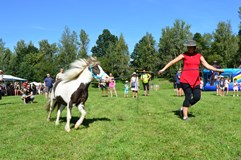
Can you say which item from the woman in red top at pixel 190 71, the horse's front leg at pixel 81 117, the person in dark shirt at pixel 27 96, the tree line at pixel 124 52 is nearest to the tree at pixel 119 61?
the tree line at pixel 124 52

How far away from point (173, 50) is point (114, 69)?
14.9 metres

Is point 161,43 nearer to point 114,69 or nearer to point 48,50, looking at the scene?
point 114,69

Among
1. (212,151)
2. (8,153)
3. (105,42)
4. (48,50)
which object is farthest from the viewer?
(105,42)

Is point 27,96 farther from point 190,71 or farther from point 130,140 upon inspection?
point 130,140

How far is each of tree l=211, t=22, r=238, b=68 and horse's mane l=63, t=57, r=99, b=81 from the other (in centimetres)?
5562

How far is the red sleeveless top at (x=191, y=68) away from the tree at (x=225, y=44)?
54.2 meters

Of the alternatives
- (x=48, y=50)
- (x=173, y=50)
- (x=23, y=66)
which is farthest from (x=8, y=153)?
(x=48, y=50)

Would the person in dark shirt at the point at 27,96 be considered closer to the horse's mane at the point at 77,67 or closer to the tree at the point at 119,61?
the horse's mane at the point at 77,67

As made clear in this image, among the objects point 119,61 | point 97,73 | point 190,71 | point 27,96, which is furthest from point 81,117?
point 119,61

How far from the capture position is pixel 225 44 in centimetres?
6222

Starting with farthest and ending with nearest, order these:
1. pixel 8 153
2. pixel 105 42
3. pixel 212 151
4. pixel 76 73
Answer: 1. pixel 105 42
2. pixel 76 73
3. pixel 8 153
4. pixel 212 151

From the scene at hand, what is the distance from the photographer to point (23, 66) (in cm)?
6325

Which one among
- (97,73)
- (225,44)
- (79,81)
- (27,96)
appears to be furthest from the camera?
(225,44)

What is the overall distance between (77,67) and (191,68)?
3.44 meters
